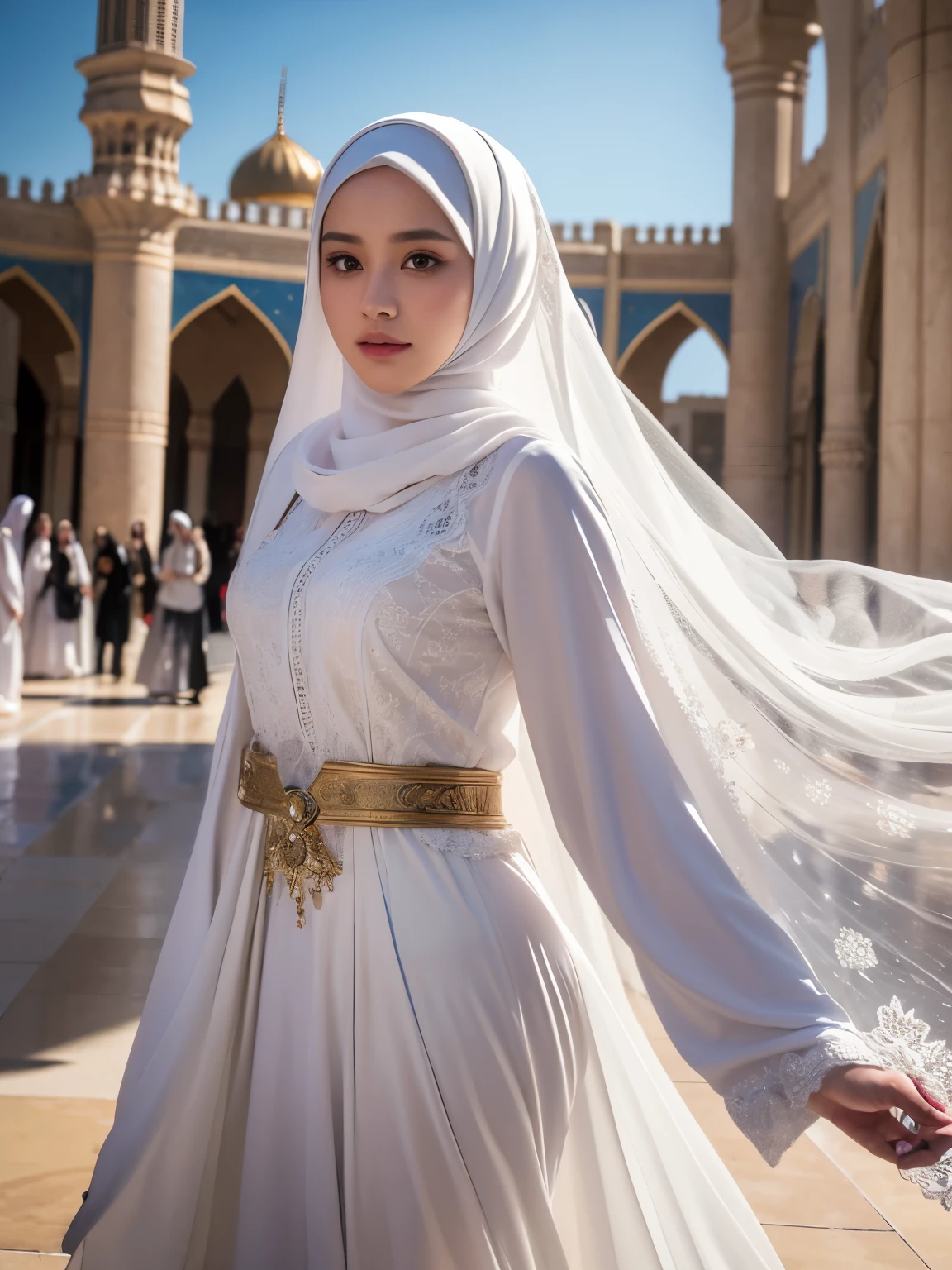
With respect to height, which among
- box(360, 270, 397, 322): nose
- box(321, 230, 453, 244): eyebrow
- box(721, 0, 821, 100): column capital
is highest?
box(721, 0, 821, 100): column capital

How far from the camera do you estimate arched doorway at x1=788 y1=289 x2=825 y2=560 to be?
46.0ft

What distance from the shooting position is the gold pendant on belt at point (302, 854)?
1.16m

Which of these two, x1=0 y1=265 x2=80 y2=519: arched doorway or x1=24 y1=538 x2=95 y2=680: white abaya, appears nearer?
x1=24 y1=538 x2=95 y2=680: white abaya

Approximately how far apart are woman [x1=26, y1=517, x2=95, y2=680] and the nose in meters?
8.97

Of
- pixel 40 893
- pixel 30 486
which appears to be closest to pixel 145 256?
pixel 30 486

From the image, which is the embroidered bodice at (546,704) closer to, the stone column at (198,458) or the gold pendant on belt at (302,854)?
the gold pendant on belt at (302,854)

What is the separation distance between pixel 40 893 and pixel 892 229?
18.3 ft

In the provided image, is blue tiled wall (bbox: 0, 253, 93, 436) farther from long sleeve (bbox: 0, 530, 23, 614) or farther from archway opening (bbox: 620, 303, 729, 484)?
long sleeve (bbox: 0, 530, 23, 614)

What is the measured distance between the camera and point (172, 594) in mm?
8852

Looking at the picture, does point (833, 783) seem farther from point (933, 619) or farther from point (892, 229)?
point (892, 229)

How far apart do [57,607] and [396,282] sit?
30.0ft

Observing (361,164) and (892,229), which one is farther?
(892,229)

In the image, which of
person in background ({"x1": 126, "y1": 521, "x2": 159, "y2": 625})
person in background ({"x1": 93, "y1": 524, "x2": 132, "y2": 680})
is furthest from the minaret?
person in background ({"x1": 93, "y1": 524, "x2": 132, "y2": 680})

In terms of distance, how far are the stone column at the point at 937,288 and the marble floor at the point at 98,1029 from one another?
4.05m
